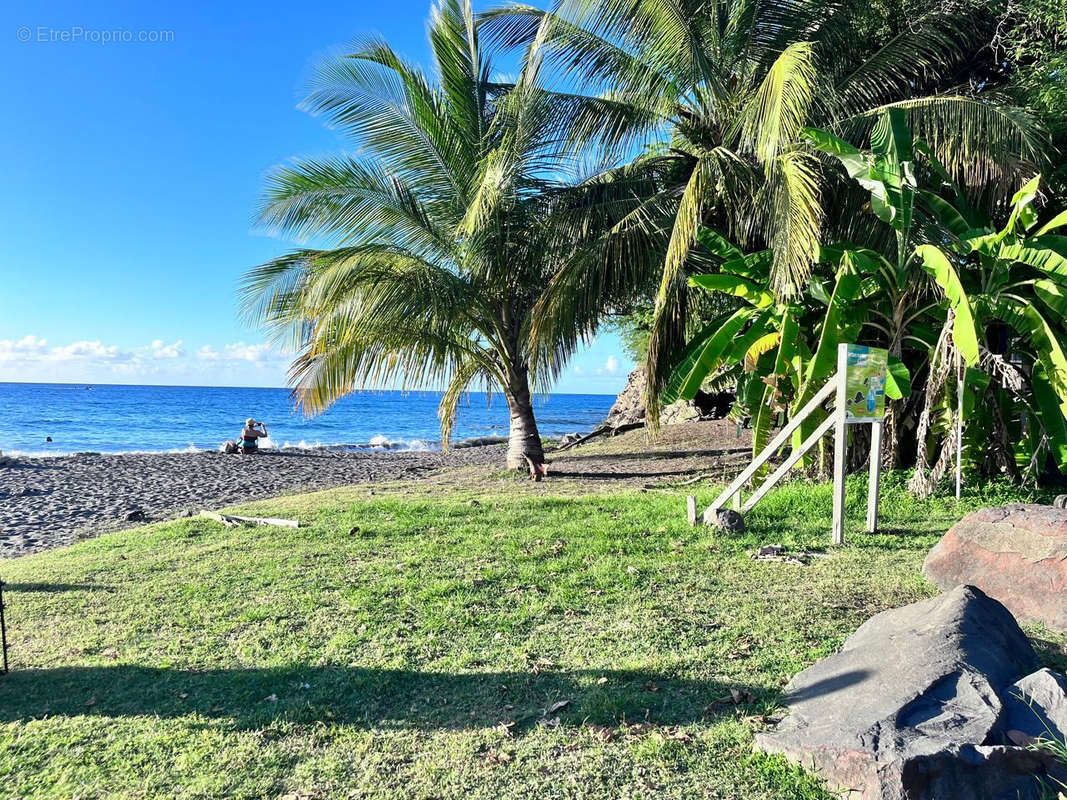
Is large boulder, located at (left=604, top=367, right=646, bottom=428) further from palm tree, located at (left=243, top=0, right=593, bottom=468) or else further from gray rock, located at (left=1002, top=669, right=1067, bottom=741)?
gray rock, located at (left=1002, top=669, right=1067, bottom=741)

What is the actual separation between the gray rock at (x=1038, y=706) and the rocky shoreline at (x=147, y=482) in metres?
10.2

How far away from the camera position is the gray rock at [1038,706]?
118 inches

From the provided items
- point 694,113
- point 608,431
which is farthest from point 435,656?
point 608,431

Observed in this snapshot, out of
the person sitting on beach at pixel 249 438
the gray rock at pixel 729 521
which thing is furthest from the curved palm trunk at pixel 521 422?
the person sitting on beach at pixel 249 438

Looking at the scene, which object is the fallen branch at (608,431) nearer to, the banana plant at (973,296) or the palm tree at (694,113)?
the palm tree at (694,113)

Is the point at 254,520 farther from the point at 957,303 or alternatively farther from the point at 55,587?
the point at 957,303

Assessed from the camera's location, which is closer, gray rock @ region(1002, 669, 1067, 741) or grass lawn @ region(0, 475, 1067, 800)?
gray rock @ region(1002, 669, 1067, 741)

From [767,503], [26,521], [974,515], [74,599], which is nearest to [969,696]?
[974,515]

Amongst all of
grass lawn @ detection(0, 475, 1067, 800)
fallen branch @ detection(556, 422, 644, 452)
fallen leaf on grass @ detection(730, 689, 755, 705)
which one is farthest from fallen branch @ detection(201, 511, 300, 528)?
fallen branch @ detection(556, 422, 644, 452)

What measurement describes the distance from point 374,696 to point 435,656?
57 centimetres

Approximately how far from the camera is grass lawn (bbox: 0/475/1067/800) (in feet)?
10.8

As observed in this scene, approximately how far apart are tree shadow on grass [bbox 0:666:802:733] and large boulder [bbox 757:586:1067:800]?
0.44 metres

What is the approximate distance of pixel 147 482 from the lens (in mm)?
16062

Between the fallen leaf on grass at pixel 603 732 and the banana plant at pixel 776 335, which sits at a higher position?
the banana plant at pixel 776 335
